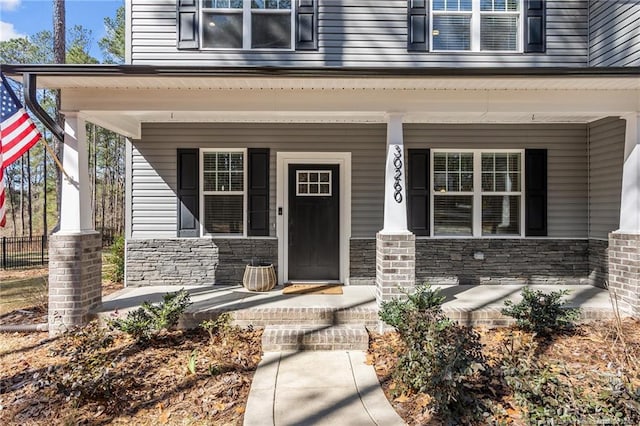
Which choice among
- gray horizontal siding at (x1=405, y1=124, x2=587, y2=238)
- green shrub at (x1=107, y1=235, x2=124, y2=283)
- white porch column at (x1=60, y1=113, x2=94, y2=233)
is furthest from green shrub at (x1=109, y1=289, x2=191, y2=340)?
gray horizontal siding at (x1=405, y1=124, x2=587, y2=238)

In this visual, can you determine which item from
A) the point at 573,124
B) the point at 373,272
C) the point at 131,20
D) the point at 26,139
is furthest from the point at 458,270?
the point at 131,20

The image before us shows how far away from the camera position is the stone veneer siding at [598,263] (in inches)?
239

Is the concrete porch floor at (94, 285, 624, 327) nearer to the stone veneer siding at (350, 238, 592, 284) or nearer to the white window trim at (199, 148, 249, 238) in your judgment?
the stone veneer siding at (350, 238, 592, 284)

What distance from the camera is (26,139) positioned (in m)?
4.14

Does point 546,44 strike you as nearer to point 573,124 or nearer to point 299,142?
point 573,124

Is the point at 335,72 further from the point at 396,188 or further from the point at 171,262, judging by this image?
the point at 171,262

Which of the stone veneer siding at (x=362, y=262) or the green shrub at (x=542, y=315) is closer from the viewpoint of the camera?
the green shrub at (x=542, y=315)

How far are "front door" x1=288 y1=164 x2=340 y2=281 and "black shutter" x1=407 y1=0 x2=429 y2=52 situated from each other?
2.53 m

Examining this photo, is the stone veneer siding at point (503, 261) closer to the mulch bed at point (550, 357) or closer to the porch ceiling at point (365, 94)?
the mulch bed at point (550, 357)

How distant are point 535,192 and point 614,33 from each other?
106 inches

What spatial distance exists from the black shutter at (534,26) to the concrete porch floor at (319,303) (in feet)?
13.7

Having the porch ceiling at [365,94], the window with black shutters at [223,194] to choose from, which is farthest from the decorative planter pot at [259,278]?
the porch ceiling at [365,94]

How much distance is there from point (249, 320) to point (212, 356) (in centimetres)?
91

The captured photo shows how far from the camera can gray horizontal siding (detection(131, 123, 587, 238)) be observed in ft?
20.9
